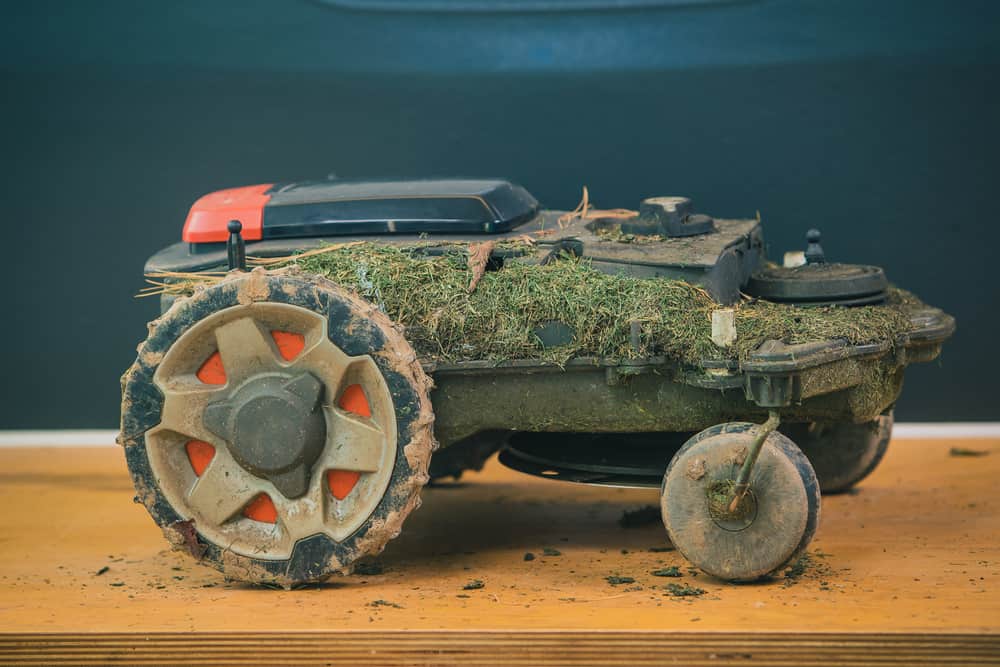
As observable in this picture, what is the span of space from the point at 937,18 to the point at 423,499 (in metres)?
2.61

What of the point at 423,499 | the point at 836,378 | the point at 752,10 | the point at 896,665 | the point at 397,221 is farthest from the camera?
the point at 752,10

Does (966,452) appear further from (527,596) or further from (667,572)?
(527,596)

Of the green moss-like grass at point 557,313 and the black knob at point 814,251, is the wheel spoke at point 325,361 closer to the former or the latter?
the green moss-like grass at point 557,313

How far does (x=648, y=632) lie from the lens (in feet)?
10.2

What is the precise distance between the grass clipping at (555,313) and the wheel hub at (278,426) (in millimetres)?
320

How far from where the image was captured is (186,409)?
11.9ft

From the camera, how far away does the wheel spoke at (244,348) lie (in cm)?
361

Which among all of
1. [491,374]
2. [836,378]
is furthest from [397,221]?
[836,378]

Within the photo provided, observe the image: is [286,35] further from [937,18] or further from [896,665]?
[896,665]

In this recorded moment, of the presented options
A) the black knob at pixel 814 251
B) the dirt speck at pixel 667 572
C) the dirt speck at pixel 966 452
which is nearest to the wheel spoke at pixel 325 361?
the dirt speck at pixel 667 572

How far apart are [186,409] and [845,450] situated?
7.17 ft

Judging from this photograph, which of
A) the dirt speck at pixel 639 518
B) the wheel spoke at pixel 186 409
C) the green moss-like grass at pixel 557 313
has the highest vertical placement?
the green moss-like grass at pixel 557 313

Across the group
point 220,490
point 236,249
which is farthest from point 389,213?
point 220,490

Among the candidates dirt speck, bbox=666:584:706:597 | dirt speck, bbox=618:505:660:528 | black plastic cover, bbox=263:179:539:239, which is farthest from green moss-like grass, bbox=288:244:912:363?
dirt speck, bbox=618:505:660:528
